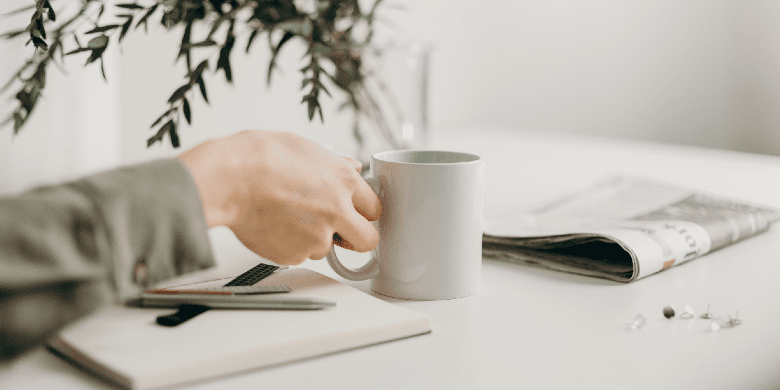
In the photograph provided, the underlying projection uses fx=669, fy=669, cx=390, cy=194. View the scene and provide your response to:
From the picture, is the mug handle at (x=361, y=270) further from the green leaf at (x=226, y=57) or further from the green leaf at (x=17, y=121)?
the green leaf at (x=17, y=121)

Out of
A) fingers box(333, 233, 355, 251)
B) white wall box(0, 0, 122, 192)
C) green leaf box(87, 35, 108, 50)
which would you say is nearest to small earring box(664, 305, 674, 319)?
fingers box(333, 233, 355, 251)

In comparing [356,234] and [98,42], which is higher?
[98,42]

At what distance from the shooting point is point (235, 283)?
0.57 meters

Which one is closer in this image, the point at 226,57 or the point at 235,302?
the point at 235,302

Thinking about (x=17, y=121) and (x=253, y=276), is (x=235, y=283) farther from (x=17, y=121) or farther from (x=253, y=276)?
(x=17, y=121)

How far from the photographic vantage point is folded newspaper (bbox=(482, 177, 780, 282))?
2.14 ft

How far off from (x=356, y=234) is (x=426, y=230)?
59 millimetres

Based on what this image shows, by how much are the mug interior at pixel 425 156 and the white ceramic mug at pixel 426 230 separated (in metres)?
0.02

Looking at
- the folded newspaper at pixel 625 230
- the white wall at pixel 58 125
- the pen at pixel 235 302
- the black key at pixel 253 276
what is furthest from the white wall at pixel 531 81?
the pen at pixel 235 302

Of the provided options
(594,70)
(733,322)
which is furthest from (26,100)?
(594,70)

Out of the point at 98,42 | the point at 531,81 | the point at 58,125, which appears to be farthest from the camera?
the point at 531,81

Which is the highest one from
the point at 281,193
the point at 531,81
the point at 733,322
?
the point at 531,81

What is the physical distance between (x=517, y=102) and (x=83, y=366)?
1.92 m

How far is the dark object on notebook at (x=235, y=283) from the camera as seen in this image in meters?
0.47
